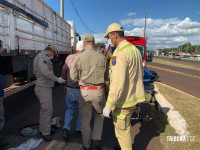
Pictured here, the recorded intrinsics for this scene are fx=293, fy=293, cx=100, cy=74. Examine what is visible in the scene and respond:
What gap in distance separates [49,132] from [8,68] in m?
2.88

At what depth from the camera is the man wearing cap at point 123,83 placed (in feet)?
13.0

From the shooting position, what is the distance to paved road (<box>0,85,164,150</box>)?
17.7 ft

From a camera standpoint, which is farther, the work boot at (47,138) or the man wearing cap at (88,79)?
the work boot at (47,138)

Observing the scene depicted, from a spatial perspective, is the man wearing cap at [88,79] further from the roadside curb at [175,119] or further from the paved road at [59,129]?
the roadside curb at [175,119]

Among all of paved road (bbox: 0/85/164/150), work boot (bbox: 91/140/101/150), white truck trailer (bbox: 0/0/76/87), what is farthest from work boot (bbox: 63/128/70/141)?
white truck trailer (bbox: 0/0/76/87)

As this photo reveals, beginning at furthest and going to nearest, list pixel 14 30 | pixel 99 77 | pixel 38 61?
pixel 14 30 → pixel 38 61 → pixel 99 77

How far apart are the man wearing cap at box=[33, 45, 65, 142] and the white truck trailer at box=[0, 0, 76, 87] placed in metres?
1.77

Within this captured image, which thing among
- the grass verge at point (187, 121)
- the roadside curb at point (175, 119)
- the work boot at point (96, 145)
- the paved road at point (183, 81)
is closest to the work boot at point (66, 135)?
the work boot at point (96, 145)

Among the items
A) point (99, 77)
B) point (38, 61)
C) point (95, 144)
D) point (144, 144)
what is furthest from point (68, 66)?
point (144, 144)

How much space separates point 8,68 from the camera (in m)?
7.78

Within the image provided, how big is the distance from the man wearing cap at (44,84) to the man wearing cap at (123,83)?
1.57 metres

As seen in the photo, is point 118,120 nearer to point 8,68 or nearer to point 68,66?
point 68,66

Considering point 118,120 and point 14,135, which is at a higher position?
point 118,120

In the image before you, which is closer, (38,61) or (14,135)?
(38,61)
